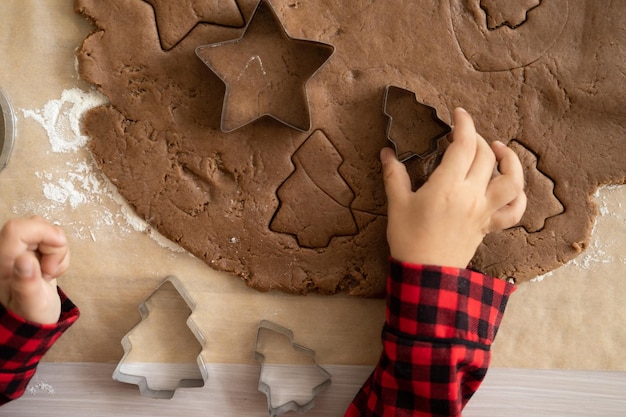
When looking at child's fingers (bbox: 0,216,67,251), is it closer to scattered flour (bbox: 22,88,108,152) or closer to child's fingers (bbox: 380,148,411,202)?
scattered flour (bbox: 22,88,108,152)

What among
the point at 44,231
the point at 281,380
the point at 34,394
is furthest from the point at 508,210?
the point at 34,394

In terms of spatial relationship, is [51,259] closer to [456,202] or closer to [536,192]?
[456,202]

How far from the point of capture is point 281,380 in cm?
130

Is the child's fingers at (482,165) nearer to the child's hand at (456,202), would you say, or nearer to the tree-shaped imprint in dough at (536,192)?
the child's hand at (456,202)

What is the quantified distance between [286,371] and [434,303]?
0.40 m

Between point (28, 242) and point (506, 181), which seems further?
point (506, 181)

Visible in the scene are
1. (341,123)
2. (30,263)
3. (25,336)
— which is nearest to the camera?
(30,263)

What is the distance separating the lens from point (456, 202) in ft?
3.68

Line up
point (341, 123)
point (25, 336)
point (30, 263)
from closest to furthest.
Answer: point (30, 263), point (25, 336), point (341, 123)

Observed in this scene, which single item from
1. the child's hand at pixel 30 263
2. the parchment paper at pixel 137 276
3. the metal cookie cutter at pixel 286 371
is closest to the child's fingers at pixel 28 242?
the child's hand at pixel 30 263

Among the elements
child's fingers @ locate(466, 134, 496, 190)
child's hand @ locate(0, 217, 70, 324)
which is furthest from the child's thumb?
child's fingers @ locate(466, 134, 496, 190)

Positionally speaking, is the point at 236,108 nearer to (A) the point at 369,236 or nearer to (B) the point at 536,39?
(A) the point at 369,236

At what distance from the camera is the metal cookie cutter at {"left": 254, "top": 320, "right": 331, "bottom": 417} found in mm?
1287

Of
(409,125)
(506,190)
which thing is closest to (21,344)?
(409,125)
